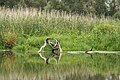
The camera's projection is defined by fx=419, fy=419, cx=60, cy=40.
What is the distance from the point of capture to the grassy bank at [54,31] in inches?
922

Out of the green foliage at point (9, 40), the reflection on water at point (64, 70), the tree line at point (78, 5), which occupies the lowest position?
the reflection on water at point (64, 70)

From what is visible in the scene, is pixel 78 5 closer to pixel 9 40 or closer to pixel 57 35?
pixel 57 35

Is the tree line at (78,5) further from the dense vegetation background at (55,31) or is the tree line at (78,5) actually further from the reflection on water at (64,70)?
the reflection on water at (64,70)

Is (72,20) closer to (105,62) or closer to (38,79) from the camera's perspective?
(105,62)

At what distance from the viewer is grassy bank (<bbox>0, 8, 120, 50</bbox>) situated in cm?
2341

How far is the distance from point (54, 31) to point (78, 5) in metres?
12.5

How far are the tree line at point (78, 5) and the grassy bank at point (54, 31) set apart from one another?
334 inches

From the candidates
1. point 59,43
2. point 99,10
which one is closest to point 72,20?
point 59,43

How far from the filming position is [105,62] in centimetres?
1739

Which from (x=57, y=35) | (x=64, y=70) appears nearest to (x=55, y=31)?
(x=57, y=35)

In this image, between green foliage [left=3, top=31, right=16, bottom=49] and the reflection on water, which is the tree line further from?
the reflection on water

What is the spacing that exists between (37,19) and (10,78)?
13.8 meters

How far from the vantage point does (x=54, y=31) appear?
25.4m

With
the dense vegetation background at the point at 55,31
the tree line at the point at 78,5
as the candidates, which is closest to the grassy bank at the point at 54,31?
the dense vegetation background at the point at 55,31
